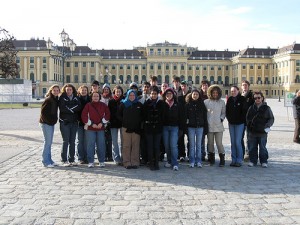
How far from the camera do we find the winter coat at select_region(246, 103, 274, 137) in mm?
8367

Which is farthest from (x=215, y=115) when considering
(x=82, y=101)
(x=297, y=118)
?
(x=297, y=118)

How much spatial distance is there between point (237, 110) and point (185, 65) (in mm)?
93832

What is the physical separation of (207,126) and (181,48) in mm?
93621

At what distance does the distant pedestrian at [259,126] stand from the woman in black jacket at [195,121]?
109cm

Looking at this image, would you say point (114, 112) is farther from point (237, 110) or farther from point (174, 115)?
point (237, 110)

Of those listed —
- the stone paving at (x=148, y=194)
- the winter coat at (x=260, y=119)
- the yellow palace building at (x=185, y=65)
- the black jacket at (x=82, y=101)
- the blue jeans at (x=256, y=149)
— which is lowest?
the stone paving at (x=148, y=194)

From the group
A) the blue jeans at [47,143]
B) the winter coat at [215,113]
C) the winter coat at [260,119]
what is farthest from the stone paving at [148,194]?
the winter coat at [215,113]

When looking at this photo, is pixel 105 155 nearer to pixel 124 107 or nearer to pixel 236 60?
pixel 124 107

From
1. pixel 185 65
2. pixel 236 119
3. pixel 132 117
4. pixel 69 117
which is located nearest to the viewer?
pixel 132 117

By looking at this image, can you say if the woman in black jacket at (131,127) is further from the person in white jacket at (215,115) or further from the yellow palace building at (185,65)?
the yellow palace building at (185,65)

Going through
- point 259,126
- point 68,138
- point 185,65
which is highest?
point 185,65

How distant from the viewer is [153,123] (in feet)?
26.2

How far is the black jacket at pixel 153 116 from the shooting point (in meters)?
7.95

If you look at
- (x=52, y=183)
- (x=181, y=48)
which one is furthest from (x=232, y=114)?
(x=181, y=48)
